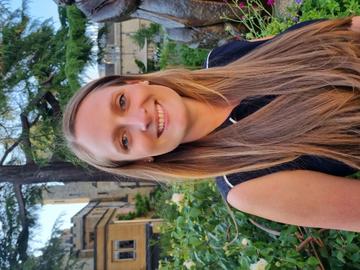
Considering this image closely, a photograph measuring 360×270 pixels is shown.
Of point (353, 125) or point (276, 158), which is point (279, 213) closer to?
point (276, 158)

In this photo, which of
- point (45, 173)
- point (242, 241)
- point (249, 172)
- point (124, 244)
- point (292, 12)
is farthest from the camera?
point (124, 244)

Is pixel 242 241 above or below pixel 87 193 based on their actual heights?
above

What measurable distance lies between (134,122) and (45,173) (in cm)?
685

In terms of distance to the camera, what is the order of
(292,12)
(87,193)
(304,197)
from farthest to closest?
(87,193)
(292,12)
(304,197)

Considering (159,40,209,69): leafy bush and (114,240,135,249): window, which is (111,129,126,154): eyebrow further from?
(114,240,135,249): window

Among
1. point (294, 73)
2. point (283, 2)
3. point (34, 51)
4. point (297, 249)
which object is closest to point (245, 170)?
point (294, 73)

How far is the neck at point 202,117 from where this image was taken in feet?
5.99

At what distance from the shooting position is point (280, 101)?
1.75m

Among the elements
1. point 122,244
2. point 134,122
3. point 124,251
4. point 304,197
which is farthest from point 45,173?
A: point 122,244

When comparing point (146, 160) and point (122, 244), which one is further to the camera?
point (122, 244)

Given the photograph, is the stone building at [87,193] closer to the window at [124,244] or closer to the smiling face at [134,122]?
the window at [124,244]

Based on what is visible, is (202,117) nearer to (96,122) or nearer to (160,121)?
(160,121)

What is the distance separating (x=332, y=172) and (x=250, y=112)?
35 cm

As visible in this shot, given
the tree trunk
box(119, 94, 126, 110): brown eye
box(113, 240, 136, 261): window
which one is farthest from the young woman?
box(113, 240, 136, 261): window
